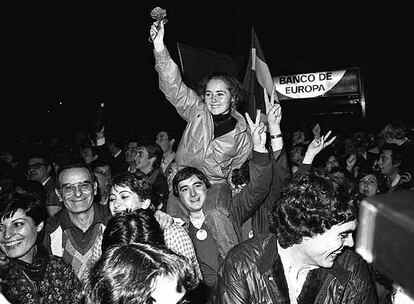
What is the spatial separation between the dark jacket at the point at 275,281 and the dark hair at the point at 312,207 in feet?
0.43

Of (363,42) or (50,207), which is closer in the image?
(50,207)

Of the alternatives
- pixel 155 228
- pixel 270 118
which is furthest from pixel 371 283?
pixel 270 118

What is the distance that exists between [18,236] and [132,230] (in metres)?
0.93

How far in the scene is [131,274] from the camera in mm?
1846

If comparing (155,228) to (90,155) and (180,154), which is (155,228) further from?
(90,155)

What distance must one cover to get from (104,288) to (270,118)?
2.75 metres

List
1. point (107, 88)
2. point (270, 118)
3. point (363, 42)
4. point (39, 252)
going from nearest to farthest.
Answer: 1. point (39, 252)
2. point (270, 118)
3. point (363, 42)
4. point (107, 88)

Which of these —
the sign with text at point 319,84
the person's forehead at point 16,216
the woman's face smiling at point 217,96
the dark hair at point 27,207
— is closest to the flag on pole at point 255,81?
the woman's face smiling at point 217,96

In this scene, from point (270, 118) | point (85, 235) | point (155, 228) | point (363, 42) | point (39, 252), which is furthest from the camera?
point (363, 42)

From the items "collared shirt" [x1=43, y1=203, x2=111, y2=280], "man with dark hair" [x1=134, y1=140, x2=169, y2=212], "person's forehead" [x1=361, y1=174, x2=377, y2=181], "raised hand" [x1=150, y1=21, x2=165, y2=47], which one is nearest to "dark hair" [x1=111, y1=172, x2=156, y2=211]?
"collared shirt" [x1=43, y1=203, x2=111, y2=280]

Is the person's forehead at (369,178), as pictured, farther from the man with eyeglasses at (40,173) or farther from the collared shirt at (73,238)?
the man with eyeglasses at (40,173)

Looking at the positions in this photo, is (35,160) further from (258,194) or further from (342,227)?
(342,227)

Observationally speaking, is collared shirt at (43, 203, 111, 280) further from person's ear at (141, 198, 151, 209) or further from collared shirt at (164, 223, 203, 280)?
collared shirt at (164, 223, 203, 280)

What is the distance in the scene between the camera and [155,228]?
2830 millimetres
